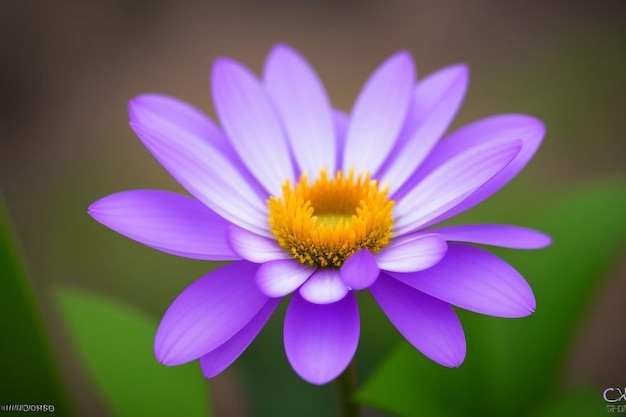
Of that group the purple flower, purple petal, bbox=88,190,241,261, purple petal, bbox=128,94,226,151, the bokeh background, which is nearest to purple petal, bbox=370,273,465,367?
the purple flower

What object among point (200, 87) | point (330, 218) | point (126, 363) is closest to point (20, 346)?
point (126, 363)

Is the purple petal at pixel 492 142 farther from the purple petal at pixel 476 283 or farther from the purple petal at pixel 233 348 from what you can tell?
the purple petal at pixel 233 348

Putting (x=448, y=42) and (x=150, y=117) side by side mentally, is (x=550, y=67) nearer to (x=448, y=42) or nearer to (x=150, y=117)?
(x=448, y=42)

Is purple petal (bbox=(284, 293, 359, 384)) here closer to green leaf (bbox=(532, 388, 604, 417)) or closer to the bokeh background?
green leaf (bbox=(532, 388, 604, 417))

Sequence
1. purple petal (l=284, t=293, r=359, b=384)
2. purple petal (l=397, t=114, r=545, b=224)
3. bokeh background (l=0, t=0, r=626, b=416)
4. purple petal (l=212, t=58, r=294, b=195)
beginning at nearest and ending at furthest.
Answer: purple petal (l=284, t=293, r=359, b=384), purple petal (l=397, t=114, r=545, b=224), purple petal (l=212, t=58, r=294, b=195), bokeh background (l=0, t=0, r=626, b=416)

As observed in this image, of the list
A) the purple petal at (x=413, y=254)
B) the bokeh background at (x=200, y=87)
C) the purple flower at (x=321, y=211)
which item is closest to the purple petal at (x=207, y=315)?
the purple flower at (x=321, y=211)

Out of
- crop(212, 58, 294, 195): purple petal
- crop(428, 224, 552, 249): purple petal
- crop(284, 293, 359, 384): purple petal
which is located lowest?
crop(284, 293, 359, 384): purple petal

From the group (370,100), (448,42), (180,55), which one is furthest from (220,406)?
(448,42)

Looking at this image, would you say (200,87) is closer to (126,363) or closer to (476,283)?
(126,363)
